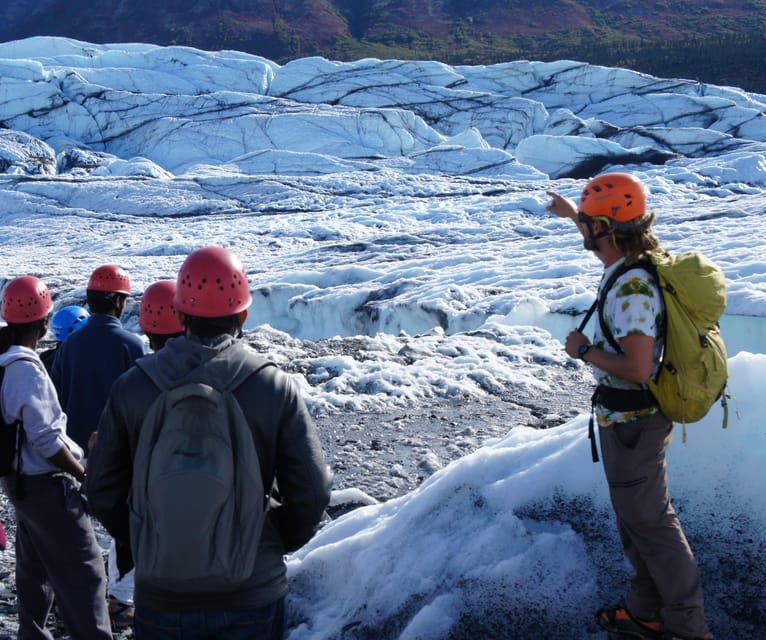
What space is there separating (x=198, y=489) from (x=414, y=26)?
62.9 m

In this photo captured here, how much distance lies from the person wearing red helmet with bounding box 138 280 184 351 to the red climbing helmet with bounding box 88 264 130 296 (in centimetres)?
36

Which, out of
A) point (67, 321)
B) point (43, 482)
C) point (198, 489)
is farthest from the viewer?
point (67, 321)

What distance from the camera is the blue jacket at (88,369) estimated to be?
9.64ft

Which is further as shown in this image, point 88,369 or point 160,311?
point 88,369

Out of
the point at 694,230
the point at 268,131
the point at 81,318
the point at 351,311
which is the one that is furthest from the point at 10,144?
the point at 81,318

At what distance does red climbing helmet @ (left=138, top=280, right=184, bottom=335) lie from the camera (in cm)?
275

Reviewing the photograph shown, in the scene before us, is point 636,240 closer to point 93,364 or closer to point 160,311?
point 160,311

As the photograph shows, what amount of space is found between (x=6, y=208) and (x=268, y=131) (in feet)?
31.4

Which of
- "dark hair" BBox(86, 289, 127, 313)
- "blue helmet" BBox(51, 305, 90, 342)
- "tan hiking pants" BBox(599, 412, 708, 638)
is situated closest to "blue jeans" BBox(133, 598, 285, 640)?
"tan hiking pants" BBox(599, 412, 708, 638)

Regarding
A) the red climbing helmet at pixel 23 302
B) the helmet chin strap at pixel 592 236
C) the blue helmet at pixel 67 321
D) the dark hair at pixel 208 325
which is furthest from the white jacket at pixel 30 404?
the helmet chin strap at pixel 592 236

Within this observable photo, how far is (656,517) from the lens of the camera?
2.07 m

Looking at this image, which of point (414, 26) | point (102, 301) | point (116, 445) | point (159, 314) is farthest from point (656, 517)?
point (414, 26)

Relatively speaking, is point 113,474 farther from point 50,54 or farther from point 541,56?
point 541,56

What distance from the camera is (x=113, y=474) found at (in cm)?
181
